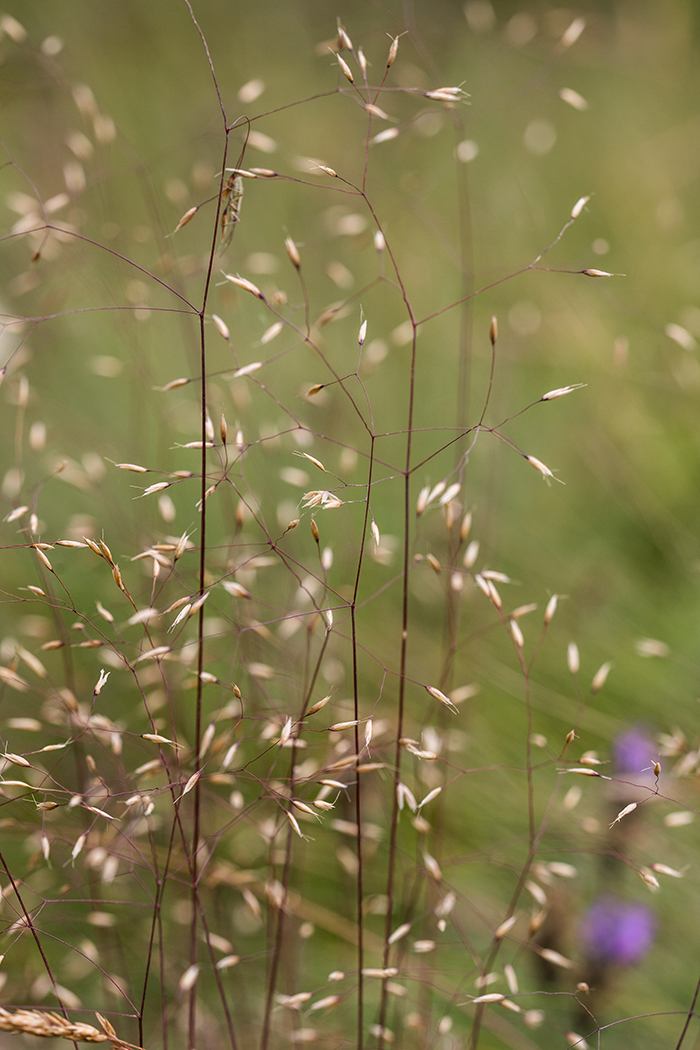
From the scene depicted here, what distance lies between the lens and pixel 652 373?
226 cm

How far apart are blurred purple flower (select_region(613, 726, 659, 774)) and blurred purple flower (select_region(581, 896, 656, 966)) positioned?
0.74 ft

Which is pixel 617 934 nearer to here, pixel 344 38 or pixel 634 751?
pixel 634 751

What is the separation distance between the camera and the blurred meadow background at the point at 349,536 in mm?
973

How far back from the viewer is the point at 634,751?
1.31 metres

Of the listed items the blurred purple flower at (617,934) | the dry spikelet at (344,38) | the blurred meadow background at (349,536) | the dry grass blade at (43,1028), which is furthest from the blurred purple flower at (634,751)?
the dry spikelet at (344,38)

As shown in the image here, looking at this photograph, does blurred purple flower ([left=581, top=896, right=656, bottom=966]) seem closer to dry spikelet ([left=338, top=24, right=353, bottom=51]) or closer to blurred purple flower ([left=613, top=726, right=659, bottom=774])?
blurred purple flower ([left=613, top=726, right=659, bottom=774])

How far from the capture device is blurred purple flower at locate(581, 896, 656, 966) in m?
1.20

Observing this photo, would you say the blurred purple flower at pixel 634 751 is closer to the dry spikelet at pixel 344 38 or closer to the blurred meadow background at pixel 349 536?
the blurred meadow background at pixel 349 536

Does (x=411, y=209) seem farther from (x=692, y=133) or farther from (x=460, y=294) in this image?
(x=692, y=133)

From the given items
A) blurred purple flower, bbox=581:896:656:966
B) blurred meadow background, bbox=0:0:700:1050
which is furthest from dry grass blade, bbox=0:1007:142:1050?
blurred purple flower, bbox=581:896:656:966

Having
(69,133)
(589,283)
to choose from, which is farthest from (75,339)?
(589,283)

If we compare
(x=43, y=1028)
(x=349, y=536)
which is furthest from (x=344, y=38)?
(x=349, y=536)

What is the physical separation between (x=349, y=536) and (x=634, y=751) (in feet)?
2.62

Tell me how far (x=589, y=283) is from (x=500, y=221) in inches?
16.6
